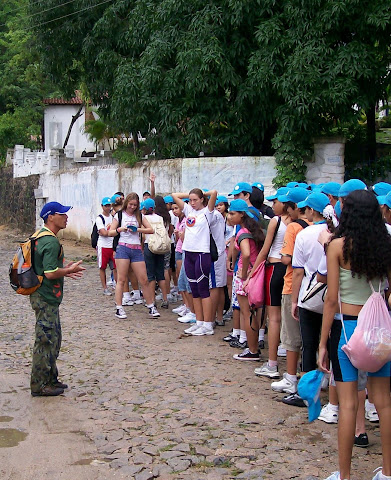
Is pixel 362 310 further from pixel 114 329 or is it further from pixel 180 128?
pixel 180 128

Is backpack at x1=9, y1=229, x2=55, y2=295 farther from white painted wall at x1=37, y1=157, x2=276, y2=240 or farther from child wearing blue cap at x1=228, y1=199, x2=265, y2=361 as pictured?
white painted wall at x1=37, y1=157, x2=276, y2=240

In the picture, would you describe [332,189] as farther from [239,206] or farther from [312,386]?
[312,386]

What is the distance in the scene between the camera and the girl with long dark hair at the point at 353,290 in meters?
4.33

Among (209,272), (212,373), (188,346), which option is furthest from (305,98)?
(212,373)

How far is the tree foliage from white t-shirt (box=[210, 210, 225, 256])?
16.5 ft

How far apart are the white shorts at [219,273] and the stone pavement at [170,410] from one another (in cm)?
67

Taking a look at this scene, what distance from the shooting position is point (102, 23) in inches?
726

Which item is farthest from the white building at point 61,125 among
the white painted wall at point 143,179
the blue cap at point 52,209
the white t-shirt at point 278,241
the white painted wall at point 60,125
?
the white t-shirt at point 278,241

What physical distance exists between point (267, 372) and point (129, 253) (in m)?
3.93

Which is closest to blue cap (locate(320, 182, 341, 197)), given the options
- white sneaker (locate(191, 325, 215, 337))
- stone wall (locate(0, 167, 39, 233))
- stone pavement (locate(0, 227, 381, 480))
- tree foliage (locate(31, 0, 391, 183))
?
stone pavement (locate(0, 227, 381, 480))

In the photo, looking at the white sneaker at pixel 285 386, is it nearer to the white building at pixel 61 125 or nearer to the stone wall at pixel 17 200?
the stone wall at pixel 17 200

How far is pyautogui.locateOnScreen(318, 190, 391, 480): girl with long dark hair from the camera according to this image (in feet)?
14.2

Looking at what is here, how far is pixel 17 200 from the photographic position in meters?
30.8

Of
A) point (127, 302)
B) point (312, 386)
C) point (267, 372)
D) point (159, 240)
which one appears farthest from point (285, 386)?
point (127, 302)
